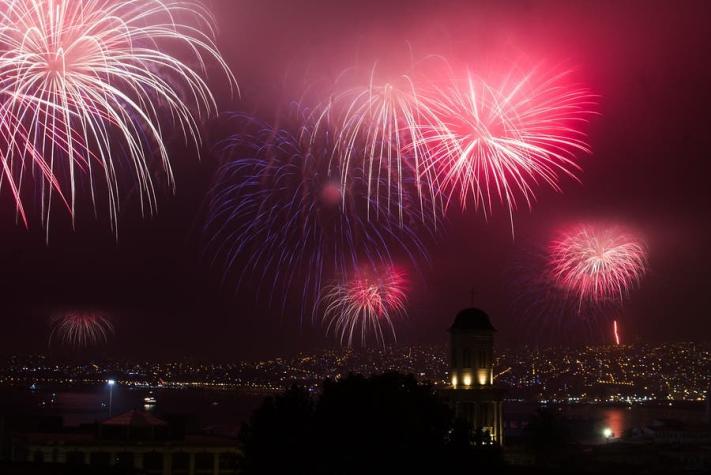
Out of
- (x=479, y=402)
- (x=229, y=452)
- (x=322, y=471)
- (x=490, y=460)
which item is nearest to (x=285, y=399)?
(x=322, y=471)

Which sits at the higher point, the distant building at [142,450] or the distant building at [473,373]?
the distant building at [473,373]

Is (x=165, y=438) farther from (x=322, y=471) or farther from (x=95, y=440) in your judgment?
(x=322, y=471)

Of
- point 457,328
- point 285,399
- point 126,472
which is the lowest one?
point 126,472

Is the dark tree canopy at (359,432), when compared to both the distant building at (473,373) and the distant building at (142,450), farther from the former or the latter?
the distant building at (473,373)

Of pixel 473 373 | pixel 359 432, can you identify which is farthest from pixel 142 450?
pixel 359 432

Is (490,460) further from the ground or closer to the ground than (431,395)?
closer to the ground

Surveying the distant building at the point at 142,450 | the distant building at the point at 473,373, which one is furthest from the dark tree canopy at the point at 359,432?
the distant building at the point at 473,373

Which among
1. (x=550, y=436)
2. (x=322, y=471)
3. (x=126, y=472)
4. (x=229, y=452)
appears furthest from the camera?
(x=550, y=436)
